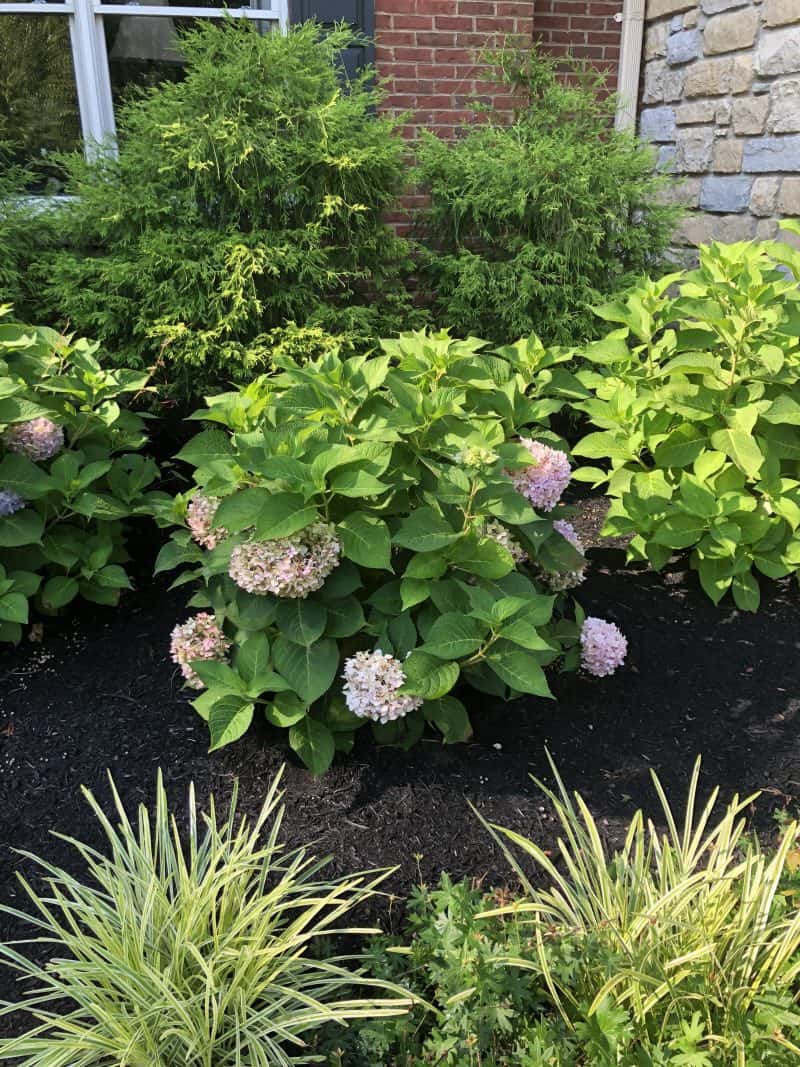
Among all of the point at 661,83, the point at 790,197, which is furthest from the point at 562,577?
the point at 661,83

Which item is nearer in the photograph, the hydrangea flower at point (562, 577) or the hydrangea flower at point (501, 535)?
the hydrangea flower at point (501, 535)

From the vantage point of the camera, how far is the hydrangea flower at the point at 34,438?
2.56 m

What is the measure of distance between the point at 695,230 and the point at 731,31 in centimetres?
105

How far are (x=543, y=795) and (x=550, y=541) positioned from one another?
0.65m

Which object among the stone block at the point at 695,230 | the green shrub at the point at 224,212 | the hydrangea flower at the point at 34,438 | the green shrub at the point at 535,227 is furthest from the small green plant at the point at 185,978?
the stone block at the point at 695,230

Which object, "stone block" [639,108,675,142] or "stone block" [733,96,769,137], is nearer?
"stone block" [733,96,769,137]

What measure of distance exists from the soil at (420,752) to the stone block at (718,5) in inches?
145

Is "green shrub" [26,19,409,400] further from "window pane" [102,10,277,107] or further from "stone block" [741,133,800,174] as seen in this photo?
"stone block" [741,133,800,174]

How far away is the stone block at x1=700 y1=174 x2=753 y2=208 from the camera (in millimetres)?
4809

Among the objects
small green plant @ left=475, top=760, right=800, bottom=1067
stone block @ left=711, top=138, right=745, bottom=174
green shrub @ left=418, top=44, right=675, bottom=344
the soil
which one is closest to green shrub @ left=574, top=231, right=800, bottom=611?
the soil

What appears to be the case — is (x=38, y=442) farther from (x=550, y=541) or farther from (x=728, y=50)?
(x=728, y=50)

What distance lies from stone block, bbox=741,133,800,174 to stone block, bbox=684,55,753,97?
12.9 inches

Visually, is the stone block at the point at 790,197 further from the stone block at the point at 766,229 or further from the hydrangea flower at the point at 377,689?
the hydrangea flower at the point at 377,689

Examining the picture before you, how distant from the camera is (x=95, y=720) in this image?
2307mm
